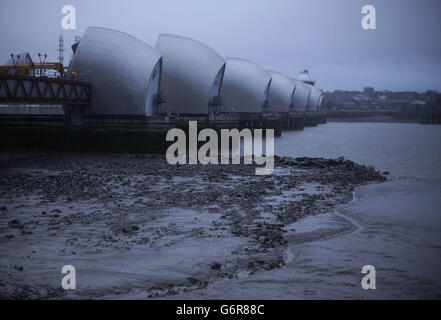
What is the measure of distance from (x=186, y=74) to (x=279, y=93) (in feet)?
147

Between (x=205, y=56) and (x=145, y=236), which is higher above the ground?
(x=205, y=56)

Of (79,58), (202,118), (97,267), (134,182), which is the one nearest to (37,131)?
(79,58)

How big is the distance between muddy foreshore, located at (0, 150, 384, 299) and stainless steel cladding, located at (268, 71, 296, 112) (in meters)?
62.0

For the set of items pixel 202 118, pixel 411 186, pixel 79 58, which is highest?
pixel 79 58

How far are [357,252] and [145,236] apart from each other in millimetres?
4225

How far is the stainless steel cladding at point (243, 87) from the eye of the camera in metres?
61.3

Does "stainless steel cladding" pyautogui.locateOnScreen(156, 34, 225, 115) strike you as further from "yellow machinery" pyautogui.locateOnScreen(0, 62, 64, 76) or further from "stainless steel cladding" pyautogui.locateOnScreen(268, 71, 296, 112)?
"stainless steel cladding" pyautogui.locateOnScreen(268, 71, 296, 112)

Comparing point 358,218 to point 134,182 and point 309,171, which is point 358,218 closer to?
point 134,182

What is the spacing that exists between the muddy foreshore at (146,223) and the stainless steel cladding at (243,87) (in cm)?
4023

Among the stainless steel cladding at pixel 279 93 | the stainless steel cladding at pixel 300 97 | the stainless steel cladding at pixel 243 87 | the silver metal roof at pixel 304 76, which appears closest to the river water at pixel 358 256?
the stainless steel cladding at pixel 243 87

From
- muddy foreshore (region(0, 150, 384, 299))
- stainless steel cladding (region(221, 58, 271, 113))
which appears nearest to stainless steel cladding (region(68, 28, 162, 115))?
muddy foreshore (region(0, 150, 384, 299))

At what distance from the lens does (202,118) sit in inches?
1511
